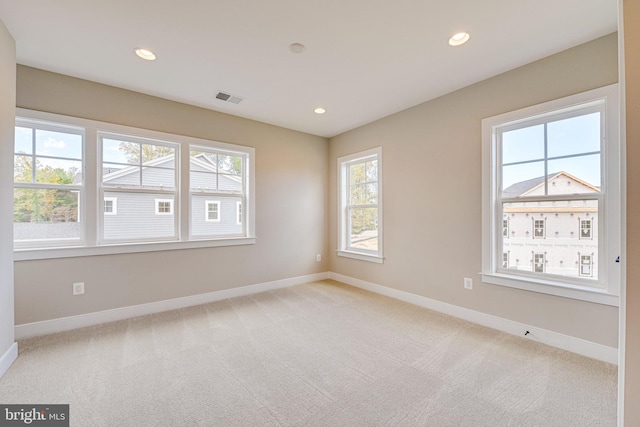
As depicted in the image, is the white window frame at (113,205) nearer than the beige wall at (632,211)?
No

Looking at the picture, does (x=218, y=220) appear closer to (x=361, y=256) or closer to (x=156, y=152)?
(x=156, y=152)

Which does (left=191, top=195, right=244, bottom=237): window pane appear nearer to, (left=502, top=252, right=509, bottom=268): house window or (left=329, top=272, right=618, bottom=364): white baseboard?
(left=329, top=272, right=618, bottom=364): white baseboard

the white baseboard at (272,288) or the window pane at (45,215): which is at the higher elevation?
the window pane at (45,215)

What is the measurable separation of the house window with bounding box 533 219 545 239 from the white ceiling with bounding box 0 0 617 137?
1.54 metres

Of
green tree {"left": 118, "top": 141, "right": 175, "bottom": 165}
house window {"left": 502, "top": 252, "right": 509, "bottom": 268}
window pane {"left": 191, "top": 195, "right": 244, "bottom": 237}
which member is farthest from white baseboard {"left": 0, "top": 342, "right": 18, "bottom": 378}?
house window {"left": 502, "top": 252, "right": 509, "bottom": 268}

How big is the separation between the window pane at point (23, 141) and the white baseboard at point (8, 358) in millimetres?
1806

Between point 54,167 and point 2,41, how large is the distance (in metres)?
1.17

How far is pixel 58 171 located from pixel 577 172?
5048 millimetres

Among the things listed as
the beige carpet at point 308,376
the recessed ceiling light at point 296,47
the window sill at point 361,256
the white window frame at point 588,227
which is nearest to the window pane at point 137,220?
the beige carpet at point 308,376

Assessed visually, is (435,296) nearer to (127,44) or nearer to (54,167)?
(127,44)

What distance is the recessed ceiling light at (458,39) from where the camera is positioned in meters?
2.11

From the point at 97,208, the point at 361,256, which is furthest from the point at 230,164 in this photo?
the point at 361,256

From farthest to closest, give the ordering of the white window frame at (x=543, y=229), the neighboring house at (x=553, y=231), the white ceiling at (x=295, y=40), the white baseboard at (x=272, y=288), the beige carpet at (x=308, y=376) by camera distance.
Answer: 1. the white window frame at (x=543, y=229)
2. the neighboring house at (x=553, y=231)
3. the white baseboard at (x=272, y=288)
4. the white ceiling at (x=295, y=40)
5. the beige carpet at (x=308, y=376)

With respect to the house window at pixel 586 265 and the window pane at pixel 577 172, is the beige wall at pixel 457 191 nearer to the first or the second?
the house window at pixel 586 265
